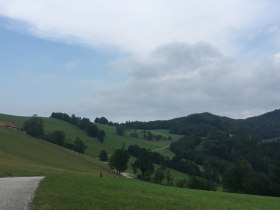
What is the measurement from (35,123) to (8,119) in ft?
101

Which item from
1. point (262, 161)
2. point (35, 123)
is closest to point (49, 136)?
point (35, 123)

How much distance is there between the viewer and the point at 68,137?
160250 millimetres

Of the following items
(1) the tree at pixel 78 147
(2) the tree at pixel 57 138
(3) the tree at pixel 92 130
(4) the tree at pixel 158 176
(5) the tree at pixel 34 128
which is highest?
(3) the tree at pixel 92 130

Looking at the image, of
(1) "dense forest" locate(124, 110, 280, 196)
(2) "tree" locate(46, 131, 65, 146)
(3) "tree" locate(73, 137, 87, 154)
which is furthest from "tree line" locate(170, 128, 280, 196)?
(2) "tree" locate(46, 131, 65, 146)

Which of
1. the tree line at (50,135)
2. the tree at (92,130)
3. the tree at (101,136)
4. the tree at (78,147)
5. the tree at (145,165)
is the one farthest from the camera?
the tree at (92,130)

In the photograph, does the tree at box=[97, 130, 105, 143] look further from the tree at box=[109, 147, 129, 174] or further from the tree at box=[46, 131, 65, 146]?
the tree at box=[109, 147, 129, 174]

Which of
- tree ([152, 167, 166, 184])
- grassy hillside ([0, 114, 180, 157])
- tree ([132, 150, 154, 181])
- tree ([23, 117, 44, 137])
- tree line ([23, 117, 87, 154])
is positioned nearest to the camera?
tree ([152, 167, 166, 184])

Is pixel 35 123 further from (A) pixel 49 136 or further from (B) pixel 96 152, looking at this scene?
(B) pixel 96 152

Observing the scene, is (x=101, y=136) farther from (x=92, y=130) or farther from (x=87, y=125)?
(x=87, y=125)

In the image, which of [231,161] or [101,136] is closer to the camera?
[231,161]

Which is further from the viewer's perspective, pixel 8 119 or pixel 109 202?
pixel 8 119

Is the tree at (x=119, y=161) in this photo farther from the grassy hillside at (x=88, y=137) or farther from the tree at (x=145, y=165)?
the grassy hillside at (x=88, y=137)

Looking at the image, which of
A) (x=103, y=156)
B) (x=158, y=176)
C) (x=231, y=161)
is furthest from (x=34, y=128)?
(x=231, y=161)

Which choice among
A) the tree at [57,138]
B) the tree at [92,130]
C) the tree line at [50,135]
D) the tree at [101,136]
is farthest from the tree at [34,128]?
the tree at [92,130]
